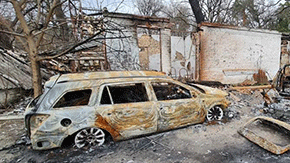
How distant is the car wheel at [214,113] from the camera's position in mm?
4445

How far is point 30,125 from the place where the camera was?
9.69ft

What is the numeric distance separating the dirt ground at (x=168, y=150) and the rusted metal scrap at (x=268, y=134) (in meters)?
0.11

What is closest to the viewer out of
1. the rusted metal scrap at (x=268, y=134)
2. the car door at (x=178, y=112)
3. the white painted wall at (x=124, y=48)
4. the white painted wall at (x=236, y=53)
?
the rusted metal scrap at (x=268, y=134)

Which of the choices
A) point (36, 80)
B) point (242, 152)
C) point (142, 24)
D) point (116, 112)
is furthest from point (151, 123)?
point (142, 24)

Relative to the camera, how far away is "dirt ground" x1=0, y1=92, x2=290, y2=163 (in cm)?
300

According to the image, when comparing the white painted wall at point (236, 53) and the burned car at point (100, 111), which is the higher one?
the white painted wall at point (236, 53)

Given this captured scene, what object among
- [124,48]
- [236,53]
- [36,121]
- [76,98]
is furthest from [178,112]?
[236,53]

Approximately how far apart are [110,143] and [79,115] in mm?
1008

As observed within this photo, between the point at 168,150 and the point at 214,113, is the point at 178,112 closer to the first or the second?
the point at 168,150

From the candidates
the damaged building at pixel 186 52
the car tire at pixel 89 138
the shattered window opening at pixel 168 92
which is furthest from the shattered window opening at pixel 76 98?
the damaged building at pixel 186 52

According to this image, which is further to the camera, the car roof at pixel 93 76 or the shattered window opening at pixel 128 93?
the shattered window opening at pixel 128 93

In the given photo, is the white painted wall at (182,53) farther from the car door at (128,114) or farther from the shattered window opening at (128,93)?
the car door at (128,114)

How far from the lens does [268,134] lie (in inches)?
145

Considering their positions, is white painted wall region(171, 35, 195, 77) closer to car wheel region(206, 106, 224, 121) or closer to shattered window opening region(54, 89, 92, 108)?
car wheel region(206, 106, 224, 121)
